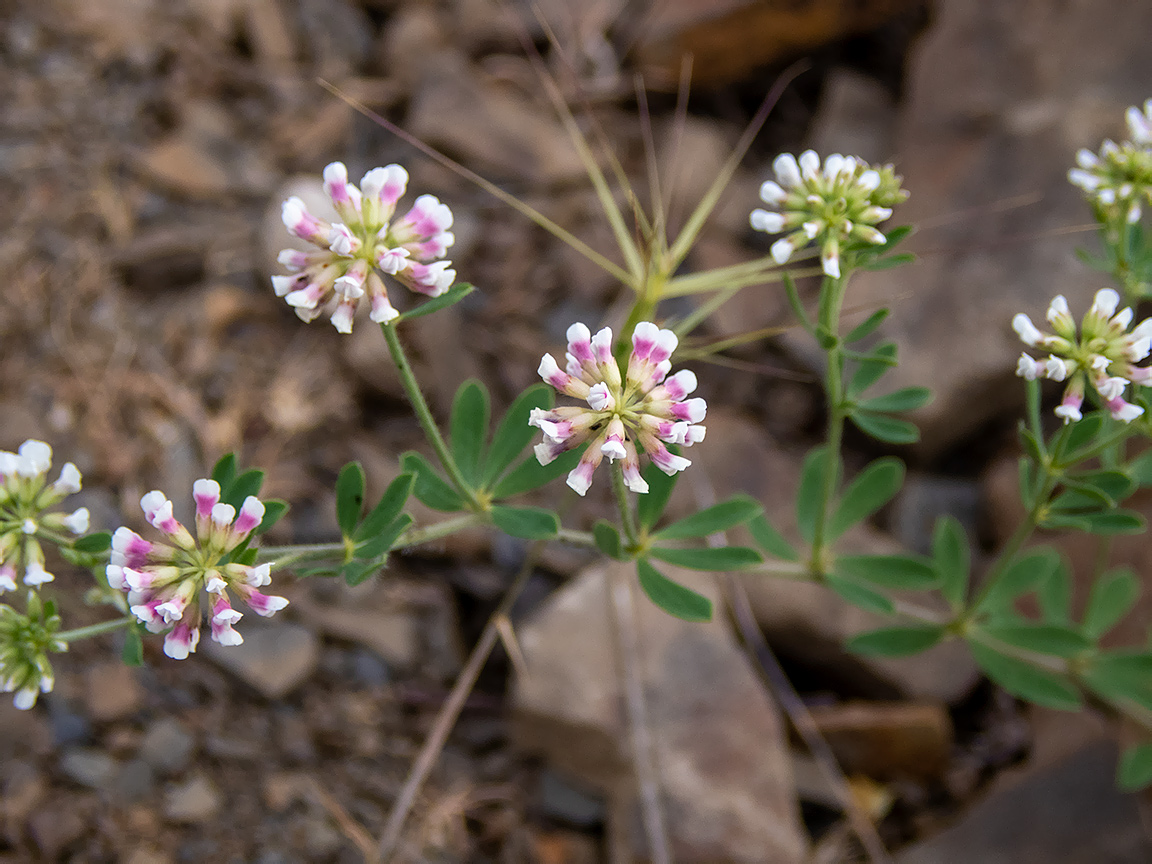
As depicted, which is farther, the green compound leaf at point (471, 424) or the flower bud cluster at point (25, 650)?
the green compound leaf at point (471, 424)

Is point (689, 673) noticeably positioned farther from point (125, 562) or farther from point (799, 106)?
point (799, 106)

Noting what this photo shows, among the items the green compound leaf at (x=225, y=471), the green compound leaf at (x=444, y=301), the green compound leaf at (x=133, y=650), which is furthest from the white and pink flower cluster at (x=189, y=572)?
the green compound leaf at (x=444, y=301)

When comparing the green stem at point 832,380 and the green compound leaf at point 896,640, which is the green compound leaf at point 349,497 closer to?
the green stem at point 832,380

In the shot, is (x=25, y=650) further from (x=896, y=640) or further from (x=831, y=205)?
(x=896, y=640)

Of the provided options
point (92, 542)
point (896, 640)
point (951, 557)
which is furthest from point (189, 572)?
point (951, 557)

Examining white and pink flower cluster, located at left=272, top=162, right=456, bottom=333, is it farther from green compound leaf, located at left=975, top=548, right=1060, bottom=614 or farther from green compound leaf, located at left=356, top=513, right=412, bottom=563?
green compound leaf, located at left=975, top=548, right=1060, bottom=614
